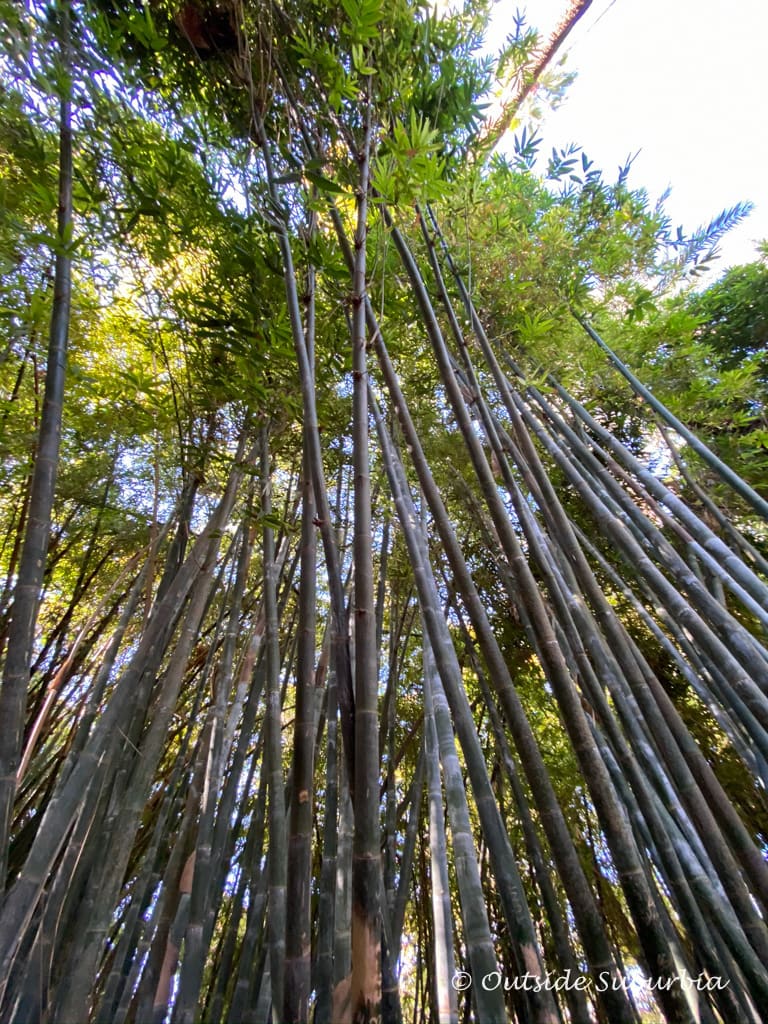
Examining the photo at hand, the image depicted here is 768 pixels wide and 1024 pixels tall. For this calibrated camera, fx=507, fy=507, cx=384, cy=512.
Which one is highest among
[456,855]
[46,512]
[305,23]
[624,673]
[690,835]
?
[305,23]

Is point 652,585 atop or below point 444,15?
below

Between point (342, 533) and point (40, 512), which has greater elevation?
point (342, 533)

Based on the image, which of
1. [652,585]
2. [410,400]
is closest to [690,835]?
[652,585]

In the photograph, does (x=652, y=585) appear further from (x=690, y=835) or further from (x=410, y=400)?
(x=410, y=400)

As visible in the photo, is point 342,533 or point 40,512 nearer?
point 40,512

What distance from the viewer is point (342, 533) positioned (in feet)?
9.30

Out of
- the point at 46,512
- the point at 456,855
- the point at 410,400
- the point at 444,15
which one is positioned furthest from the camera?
the point at 410,400

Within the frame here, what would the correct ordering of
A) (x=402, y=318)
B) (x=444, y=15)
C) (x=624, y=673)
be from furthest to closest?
(x=402, y=318), (x=444, y=15), (x=624, y=673)

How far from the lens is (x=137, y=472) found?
3496 mm

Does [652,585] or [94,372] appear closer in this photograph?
[652,585]

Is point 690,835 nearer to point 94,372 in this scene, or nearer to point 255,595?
point 255,595

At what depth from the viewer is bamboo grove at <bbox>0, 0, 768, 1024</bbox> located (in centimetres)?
117

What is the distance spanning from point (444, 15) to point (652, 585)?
94.3 inches

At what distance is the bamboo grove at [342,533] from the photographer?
1174 millimetres
